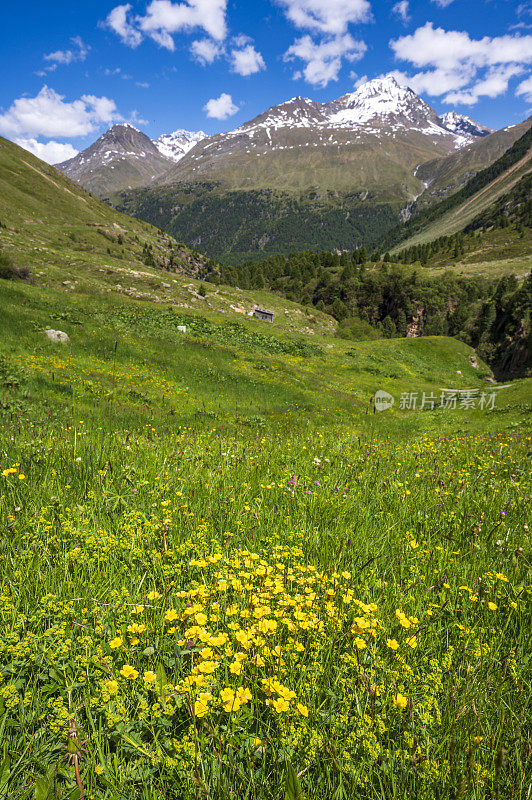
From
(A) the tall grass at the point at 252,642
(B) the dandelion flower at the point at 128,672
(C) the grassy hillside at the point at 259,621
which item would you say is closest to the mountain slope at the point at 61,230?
(C) the grassy hillside at the point at 259,621

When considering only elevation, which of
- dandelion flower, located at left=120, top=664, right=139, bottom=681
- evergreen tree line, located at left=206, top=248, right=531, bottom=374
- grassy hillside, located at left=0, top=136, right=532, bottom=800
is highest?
evergreen tree line, located at left=206, top=248, right=531, bottom=374

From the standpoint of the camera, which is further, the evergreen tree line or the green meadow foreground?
the evergreen tree line

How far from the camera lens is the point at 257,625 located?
216 centimetres

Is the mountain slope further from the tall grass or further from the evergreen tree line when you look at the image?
the evergreen tree line

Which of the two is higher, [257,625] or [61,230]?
[61,230]

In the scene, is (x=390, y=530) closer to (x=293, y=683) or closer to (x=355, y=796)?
(x=293, y=683)

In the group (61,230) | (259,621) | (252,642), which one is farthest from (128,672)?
(61,230)

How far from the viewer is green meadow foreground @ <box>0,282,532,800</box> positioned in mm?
1623

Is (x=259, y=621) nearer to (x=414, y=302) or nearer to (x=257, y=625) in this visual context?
(x=257, y=625)

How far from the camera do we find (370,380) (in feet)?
119

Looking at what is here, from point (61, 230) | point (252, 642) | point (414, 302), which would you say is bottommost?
point (252, 642)

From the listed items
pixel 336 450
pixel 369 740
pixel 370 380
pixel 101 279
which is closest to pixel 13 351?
pixel 336 450

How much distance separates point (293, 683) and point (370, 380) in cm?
3604

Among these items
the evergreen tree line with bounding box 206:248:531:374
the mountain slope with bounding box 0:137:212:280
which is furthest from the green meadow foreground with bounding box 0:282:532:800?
the evergreen tree line with bounding box 206:248:531:374
